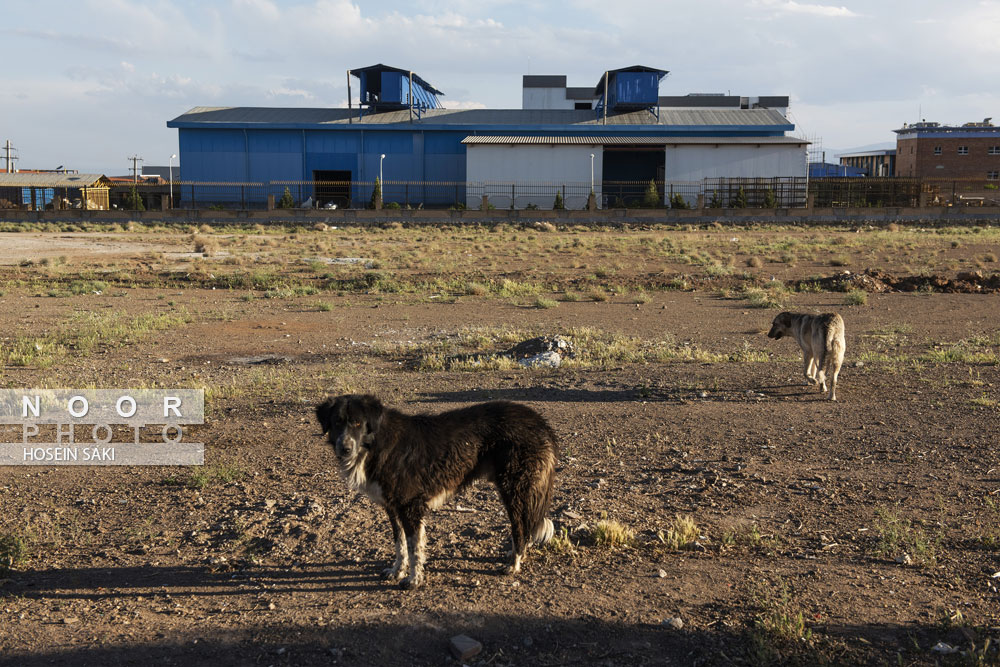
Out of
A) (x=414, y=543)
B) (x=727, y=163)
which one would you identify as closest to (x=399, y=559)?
(x=414, y=543)

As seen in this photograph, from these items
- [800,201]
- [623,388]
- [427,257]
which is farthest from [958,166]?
[623,388]

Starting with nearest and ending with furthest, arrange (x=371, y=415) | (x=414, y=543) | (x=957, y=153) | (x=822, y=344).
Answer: (x=371, y=415) → (x=414, y=543) → (x=822, y=344) → (x=957, y=153)

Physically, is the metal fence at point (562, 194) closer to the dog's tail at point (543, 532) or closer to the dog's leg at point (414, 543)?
the dog's tail at point (543, 532)

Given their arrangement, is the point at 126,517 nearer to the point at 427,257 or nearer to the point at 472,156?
the point at 427,257

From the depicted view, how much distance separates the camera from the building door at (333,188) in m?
57.0

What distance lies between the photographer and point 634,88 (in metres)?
59.6

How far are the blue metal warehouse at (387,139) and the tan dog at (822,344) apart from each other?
46.9 m

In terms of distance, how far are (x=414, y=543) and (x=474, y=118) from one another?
57421 mm

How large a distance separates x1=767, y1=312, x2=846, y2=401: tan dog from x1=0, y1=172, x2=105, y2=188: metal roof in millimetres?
72461

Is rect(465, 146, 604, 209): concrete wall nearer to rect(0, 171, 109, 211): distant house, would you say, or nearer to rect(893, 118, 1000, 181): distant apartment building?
rect(0, 171, 109, 211): distant house

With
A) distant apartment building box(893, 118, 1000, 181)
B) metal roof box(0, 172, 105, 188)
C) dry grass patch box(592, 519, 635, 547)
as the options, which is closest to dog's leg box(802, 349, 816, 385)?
dry grass patch box(592, 519, 635, 547)

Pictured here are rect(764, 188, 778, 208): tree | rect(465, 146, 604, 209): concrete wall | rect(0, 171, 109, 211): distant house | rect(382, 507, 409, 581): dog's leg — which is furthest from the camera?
rect(0, 171, 109, 211): distant house

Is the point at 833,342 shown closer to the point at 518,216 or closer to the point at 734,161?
the point at 518,216

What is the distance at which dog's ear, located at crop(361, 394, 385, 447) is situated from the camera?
473 cm
